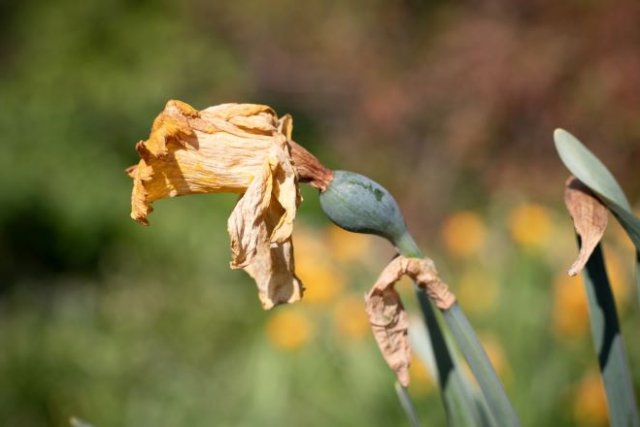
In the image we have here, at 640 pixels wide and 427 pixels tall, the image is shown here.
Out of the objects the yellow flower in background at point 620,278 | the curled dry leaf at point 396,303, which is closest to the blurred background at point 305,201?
the yellow flower in background at point 620,278

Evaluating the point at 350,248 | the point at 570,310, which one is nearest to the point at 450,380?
the point at 570,310

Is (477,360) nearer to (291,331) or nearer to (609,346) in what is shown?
(609,346)

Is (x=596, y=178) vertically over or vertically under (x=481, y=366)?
over

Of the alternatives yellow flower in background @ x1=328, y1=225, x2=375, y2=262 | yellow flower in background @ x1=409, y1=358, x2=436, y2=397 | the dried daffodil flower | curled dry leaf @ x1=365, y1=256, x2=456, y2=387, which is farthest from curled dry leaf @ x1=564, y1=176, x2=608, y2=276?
yellow flower in background @ x1=328, y1=225, x2=375, y2=262

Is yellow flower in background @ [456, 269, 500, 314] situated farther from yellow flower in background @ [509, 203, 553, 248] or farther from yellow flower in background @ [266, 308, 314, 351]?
yellow flower in background @ [266, 308, 314, 351]

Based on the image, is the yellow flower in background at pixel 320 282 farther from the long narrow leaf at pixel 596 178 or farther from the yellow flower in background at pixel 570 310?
the long narrow leaf at pixel 596 178

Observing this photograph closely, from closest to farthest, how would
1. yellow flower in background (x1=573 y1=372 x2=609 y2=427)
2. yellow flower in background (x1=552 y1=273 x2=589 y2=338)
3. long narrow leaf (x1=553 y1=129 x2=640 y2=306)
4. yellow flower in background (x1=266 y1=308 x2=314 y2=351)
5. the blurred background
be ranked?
long narrow leaf (x1=553 y1=129 x2=640 y2=306) < yellow flower in background (x1=573 y1=372 x2=609 y2=427) < yellow flower in background (x1=552 y1=273 x2=589 y2=338) < the blurred background < yellow flower in background (x1=266 y1=308 x2=314 y2=351)
